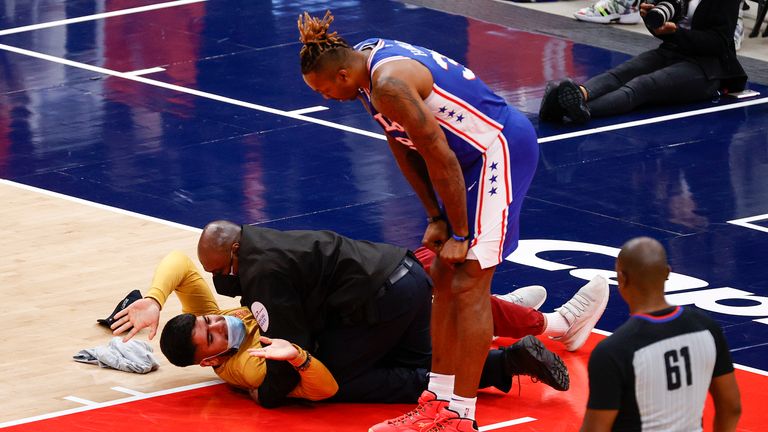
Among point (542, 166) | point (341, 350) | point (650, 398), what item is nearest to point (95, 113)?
point (542, 166)

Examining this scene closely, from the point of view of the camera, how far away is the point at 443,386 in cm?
721

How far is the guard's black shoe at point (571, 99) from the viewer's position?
1217 centimetres

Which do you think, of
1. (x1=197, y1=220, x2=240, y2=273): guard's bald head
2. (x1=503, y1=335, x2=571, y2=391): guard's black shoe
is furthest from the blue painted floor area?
(x1=197, y1=220, x2=240, y2=273): guard's bald head

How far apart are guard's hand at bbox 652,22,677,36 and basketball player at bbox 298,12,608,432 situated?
5.67m

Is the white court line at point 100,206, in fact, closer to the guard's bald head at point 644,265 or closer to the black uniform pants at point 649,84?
the black uniform pants at point 649,84

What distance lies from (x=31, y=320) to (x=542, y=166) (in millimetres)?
4284

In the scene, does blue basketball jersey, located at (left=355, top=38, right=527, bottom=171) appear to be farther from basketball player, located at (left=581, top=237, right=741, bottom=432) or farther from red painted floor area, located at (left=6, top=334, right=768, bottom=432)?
basketball player, located at (left=581, top=237, right=741, bottom=432)

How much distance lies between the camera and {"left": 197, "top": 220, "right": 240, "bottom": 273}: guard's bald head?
24.0 feet

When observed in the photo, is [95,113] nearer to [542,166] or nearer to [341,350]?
[542,166]

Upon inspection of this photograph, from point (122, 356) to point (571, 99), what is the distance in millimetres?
5253

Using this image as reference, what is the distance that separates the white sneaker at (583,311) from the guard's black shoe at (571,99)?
4.13m

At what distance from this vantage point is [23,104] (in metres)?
12.9

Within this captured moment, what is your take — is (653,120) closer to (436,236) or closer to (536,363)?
(536,363)

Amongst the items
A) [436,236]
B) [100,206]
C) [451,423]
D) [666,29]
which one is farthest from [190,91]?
[451,423]
